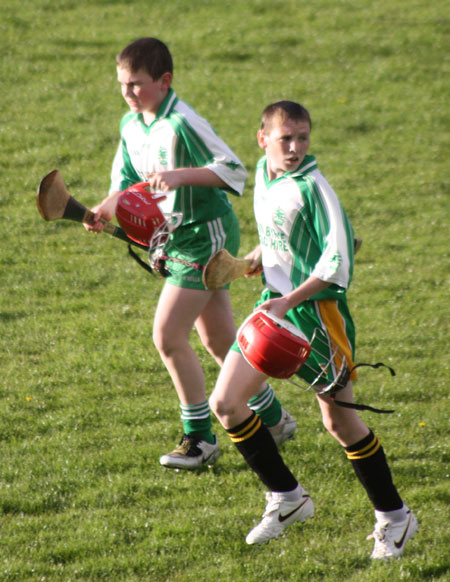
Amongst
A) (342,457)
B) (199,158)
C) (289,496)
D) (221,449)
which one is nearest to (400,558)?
(289,496)

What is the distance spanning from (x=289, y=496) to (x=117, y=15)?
34.7 feet

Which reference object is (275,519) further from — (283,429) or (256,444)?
(283,429)

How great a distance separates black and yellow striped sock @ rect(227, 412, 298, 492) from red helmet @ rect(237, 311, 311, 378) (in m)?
0.44

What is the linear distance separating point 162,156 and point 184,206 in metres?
0.29

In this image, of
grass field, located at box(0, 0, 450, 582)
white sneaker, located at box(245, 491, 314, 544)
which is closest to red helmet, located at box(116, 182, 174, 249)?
grass field, located at box(0, 0, 450, 582)

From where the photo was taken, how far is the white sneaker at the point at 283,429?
495 cm

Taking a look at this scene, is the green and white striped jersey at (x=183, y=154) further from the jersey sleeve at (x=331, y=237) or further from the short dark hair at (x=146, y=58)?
the jersey sleeve at (x=331, y=237)

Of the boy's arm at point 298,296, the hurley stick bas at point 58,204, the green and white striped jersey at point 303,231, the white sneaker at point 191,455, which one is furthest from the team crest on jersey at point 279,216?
the white sneaker at point 191,455

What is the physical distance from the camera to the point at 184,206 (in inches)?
179

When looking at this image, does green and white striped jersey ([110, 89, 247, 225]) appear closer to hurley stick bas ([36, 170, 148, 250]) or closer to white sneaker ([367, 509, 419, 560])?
hurley stick bas ([36, 170, 148, 250])

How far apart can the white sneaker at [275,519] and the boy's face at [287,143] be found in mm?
1515

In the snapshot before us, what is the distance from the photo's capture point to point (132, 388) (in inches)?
223

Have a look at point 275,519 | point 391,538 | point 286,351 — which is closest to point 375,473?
point 391,538

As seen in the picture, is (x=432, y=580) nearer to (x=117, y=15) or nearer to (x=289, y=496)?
(x=289, y=496)
